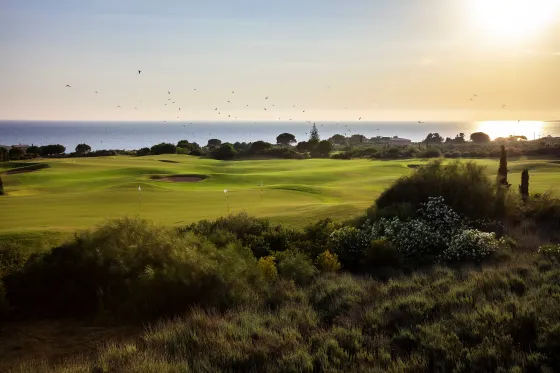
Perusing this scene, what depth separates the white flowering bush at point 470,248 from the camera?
1642 centimetres

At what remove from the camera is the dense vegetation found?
8.74m

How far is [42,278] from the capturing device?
13.0 metres

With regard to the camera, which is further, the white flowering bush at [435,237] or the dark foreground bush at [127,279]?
the white flowering bush at [435,237]

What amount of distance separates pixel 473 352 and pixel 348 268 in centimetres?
854

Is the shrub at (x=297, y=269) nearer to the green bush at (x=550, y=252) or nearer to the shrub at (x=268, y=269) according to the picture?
the shrub at (x=268, y=269)

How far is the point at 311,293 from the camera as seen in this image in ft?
42.7

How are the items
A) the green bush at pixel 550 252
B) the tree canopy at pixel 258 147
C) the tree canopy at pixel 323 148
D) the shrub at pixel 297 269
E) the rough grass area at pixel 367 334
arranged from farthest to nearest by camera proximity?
the tree canopy at pixel 323 148, the tree canopy at pixel 258 147, the green bush at pixel 550 252, the shrub at pixel 297 269, the rough grass area at pixel 367 334

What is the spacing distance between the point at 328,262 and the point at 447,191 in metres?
8.55

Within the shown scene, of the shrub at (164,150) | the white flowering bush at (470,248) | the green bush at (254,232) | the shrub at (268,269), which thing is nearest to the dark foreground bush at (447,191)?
the white flowering bush at (470,248)

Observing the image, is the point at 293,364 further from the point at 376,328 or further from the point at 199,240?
the point at 199,240

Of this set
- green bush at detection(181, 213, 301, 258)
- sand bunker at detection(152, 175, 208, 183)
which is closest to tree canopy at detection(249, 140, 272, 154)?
sand bunker at detection(152, 175, 208, 183)

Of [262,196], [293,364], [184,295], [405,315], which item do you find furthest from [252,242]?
[262,196]

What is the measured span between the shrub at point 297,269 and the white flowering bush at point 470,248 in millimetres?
4607

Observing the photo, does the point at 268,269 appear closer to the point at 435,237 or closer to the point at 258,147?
the point at 435,237
